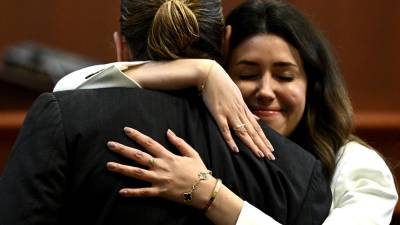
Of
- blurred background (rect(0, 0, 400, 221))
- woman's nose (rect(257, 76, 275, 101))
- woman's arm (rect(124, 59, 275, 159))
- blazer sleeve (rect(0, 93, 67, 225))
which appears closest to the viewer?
blazer sleeve (rect(0, 93, 67, 225))

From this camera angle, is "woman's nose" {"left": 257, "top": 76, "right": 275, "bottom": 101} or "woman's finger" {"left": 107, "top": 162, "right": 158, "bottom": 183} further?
"woman's nose" {"left": 257, "top": 76, "right": 275, "bottom": 101}

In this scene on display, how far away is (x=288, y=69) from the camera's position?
1938mm

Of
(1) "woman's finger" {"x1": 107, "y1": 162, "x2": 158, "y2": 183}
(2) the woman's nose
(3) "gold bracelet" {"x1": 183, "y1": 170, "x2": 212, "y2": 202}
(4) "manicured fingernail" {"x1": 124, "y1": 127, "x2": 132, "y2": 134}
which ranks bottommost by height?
(3) "gold bracelet" {"x1": 183, "y1": 170, "x2": 212, "y2": 202}

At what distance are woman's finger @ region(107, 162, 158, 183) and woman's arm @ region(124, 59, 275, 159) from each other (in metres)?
0.15

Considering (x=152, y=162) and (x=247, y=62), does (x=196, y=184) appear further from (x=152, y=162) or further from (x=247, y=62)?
(x=247, y=62)

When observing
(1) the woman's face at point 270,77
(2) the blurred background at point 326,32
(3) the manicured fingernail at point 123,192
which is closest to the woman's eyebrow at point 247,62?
(1) the woman's face at point 270,77

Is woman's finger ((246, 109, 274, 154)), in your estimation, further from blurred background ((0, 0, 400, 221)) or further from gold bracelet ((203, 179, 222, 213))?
blurred background ((0, 0, 400, 221))

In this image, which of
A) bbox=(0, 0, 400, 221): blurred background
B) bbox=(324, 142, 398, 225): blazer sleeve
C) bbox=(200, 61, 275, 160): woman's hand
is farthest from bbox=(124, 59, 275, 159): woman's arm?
bbox=(0, 0, 400, 221): blurred background

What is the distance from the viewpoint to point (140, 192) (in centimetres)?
142

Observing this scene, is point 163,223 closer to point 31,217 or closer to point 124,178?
point 124,178

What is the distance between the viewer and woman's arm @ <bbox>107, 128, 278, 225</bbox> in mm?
1429

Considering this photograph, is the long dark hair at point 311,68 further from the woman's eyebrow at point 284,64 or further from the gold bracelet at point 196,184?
the gold bracelet at point 196,184

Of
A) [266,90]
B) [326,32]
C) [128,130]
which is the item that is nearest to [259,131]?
[128,130]

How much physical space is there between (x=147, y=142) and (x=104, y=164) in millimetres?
82
